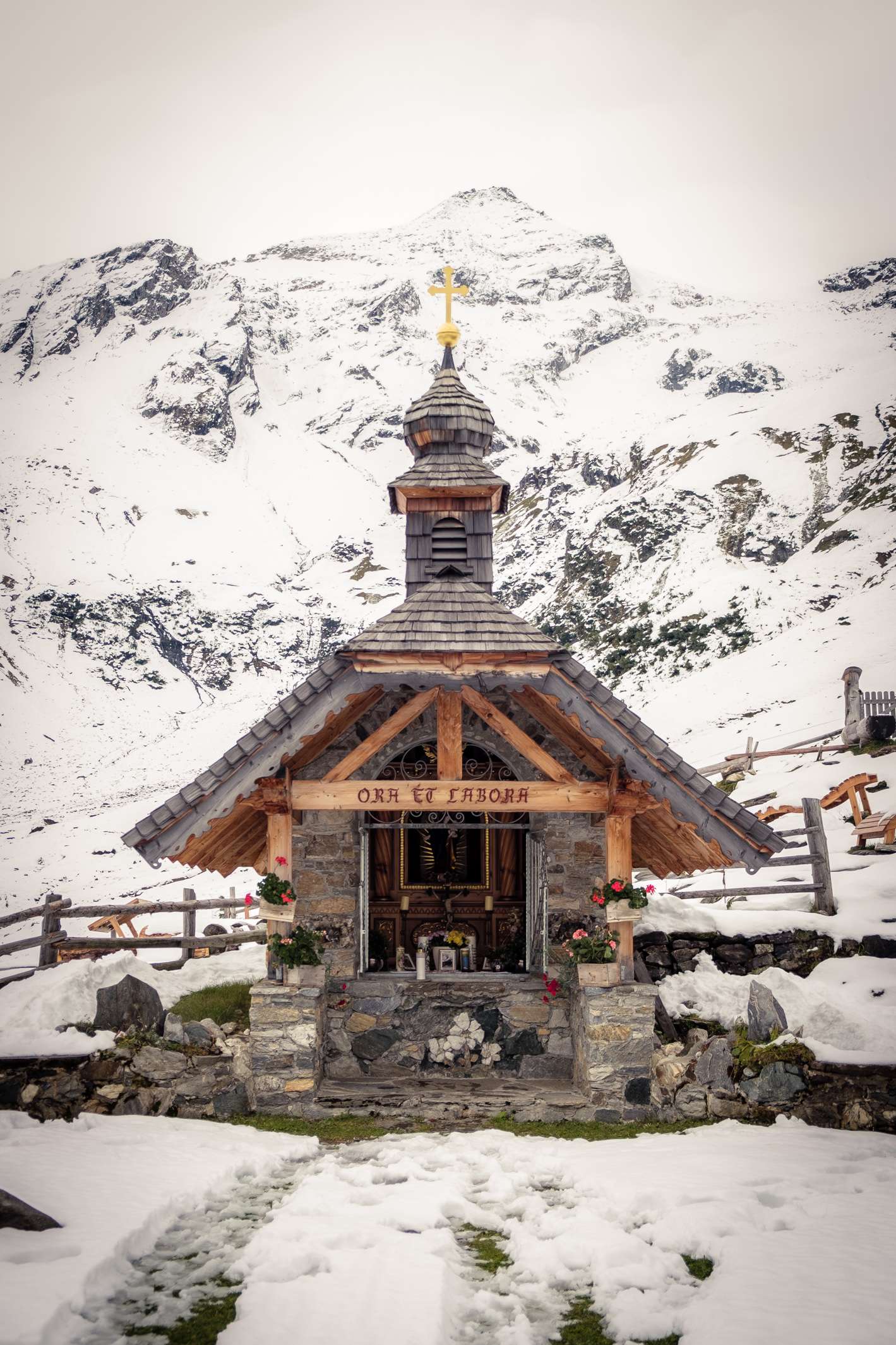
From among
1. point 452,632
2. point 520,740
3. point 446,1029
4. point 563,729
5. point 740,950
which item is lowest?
point 446,1029

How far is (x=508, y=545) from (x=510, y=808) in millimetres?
49197

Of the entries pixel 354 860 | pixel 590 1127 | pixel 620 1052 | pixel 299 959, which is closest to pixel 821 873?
pixel 620 1052

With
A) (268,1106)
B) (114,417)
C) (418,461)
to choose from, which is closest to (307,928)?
(268,1106)

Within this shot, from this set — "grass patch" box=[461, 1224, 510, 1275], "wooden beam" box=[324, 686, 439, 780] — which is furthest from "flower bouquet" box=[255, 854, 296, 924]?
"grass patch" box=[461, 1224, 510, 1275]

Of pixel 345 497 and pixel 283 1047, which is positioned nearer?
pixel 283 1047

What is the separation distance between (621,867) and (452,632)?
2.73 meters

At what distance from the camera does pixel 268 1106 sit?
838 centimetres

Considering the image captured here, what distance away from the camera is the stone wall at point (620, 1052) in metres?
8.36

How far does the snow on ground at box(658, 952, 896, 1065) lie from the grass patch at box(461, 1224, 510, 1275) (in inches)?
144

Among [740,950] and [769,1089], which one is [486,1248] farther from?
[740,950]

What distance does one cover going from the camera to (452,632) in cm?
855

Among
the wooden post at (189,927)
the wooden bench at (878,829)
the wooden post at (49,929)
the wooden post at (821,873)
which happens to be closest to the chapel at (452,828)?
the wooden post at (821,873)

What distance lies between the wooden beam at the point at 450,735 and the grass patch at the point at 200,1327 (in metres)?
4.63

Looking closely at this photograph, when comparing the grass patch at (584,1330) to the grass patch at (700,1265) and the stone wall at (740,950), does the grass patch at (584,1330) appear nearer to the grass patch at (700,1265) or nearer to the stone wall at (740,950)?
the grass patch at (700,1265)
